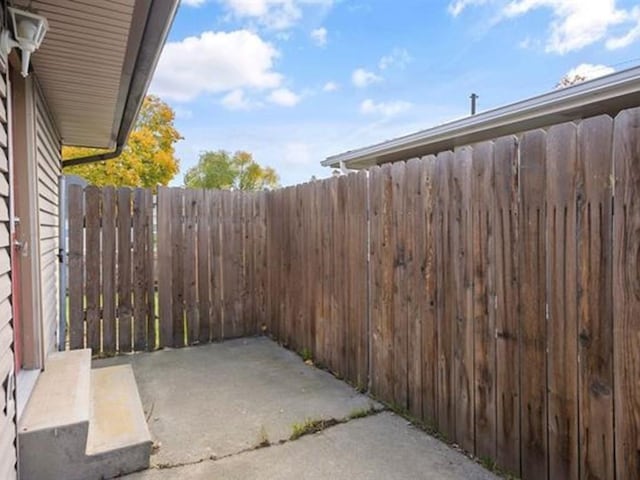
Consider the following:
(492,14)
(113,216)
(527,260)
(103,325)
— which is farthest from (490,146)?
(492,14)

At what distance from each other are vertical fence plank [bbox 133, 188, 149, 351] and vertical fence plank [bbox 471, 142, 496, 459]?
3.68 meters

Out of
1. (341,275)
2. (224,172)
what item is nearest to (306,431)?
(341,275)

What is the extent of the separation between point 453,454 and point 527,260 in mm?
1281

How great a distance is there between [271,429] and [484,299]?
1.66 m

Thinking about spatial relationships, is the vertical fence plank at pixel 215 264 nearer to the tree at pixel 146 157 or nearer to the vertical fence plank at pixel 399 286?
the vertical fence plank at pixel 399 286

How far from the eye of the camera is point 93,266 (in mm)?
4582

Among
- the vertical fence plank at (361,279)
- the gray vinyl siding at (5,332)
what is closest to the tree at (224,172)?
the vertical fence plank at (361,279)

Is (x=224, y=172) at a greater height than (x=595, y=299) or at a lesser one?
greater

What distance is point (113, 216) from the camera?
4645 mm

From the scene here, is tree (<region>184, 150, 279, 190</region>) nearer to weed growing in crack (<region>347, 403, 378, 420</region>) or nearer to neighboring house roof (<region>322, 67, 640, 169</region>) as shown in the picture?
neighboring house roof (<region>322, 67, 640, 169</region>)

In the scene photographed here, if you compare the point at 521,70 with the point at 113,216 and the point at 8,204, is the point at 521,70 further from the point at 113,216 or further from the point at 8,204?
the point at 8,204

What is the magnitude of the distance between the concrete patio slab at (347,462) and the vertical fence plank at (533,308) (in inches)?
12.2

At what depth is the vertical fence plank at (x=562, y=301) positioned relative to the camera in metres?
1.97

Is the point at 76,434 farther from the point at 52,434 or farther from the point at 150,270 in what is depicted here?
the point at 150,270
